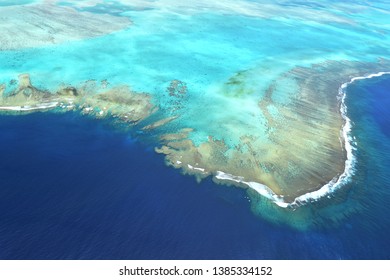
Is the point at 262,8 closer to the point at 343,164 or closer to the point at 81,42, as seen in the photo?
the point at 81,42

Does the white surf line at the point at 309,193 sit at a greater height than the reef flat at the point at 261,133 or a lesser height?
lesser

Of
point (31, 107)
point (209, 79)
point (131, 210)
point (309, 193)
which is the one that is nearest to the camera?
point (131, 210)

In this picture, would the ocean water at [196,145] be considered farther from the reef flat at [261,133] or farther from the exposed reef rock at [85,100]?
the exposed reef rock at [85,100]

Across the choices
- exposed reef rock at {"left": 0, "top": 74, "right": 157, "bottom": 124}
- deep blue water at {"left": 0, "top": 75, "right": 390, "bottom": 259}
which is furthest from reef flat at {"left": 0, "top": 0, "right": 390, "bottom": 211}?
deep blue water at {"left": 0, "top": 75, "right": 390, "bottom": 259}

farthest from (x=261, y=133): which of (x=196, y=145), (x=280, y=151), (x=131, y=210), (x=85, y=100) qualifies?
(x=85, y=100)

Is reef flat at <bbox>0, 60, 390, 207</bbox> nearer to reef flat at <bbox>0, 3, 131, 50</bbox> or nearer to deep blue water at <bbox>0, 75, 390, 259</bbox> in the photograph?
deep blue water at <bbox>0, 75, 390, 259</bbox>

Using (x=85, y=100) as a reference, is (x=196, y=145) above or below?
below

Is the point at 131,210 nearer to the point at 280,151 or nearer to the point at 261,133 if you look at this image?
the point at 280,151

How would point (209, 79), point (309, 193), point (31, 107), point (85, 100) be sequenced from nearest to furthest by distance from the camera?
point (309, 193) < point (31, 107) < point (85, 100) < point (209, 79)

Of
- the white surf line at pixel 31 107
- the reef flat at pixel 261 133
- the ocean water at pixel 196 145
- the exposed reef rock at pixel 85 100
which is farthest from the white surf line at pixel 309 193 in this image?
the white surf line at pixel 31 107
